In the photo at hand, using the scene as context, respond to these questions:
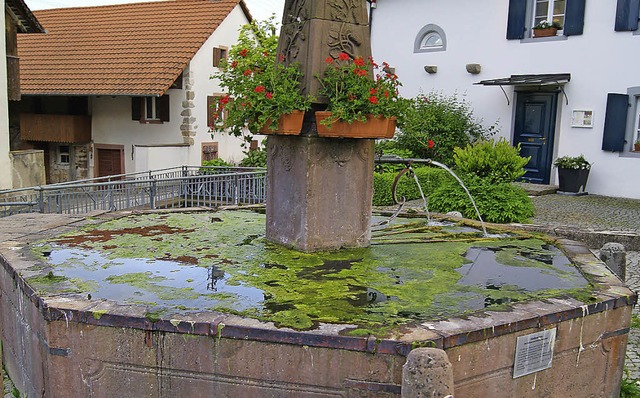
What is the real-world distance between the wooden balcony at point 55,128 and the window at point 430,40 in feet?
42.2

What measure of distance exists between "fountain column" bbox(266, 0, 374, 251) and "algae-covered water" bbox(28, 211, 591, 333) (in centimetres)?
21

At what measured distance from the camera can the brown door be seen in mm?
23281

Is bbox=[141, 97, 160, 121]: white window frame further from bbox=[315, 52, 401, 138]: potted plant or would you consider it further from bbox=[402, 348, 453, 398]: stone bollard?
bbox=[402, 348, 453, 398]: stone bollard

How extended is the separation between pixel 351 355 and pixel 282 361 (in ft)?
1.22

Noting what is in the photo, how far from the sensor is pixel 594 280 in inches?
182

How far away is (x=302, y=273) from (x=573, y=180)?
1081cm

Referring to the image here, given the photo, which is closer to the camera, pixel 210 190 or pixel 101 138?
pixel 210 190

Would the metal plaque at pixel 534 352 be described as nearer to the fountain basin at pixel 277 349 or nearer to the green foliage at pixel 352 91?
the fountain basin at pixel 277 349

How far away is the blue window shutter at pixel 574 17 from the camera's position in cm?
1399

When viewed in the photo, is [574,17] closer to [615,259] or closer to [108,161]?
[615,259]

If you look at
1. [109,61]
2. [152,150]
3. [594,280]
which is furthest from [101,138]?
[594,280]

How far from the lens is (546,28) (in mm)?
14633

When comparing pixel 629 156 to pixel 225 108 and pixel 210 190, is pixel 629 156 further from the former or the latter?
pixel 225 108

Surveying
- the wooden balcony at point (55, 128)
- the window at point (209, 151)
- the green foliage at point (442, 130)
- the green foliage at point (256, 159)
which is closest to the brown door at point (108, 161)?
the wooden balcony at point (55, 128)
